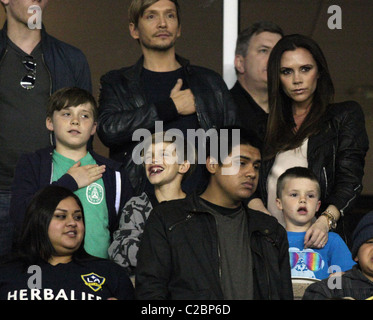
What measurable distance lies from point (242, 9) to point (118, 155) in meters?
1.60

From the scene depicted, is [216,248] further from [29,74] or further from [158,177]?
[29,74]

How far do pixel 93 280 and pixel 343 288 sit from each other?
1206 millimetres

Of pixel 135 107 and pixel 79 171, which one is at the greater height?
pixel 135 107

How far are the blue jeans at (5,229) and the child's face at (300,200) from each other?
1512 mm

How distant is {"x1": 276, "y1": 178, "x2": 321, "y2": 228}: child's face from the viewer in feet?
15.5

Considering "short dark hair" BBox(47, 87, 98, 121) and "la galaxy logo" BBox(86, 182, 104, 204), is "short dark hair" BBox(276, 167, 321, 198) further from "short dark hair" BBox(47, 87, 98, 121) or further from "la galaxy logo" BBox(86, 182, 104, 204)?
"short dark hair" BBox(47, 87, 98, 121)

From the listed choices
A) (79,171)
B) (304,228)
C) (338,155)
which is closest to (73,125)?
(79,171)

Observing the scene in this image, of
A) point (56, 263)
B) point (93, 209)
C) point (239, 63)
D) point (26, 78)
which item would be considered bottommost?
point (56, 263)

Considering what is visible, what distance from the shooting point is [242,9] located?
602 cm

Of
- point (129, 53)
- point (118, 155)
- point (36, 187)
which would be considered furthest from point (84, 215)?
point (129, 53)

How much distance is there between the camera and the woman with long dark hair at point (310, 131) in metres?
4.84

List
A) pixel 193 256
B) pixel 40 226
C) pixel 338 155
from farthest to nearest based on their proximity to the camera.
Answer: pixel 338 155 → pixel 40 226 → pixel 193 256

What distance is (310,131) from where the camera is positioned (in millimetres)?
4941

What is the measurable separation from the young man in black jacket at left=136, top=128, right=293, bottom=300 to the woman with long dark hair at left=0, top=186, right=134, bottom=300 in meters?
0.27
